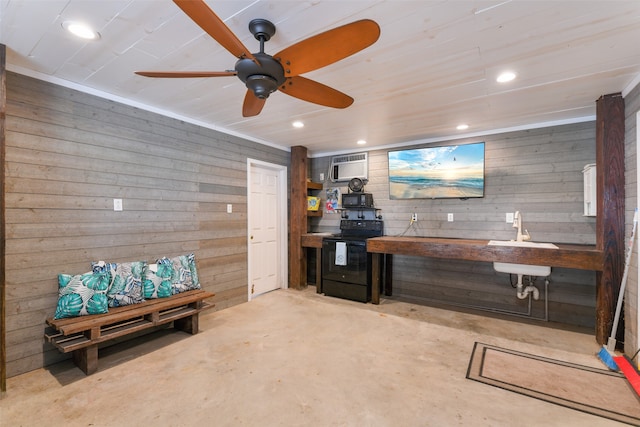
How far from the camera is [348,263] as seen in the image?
13.5ft

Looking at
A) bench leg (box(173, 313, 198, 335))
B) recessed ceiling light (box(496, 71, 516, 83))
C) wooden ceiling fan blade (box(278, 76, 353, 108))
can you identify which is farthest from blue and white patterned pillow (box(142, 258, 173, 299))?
recessed ceiling light (box(496, 71, 516, 83))

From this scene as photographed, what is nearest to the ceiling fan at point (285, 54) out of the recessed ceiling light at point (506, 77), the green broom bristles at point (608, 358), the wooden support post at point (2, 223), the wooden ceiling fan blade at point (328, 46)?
the wooden ceiling fan blade at point (328, 46)

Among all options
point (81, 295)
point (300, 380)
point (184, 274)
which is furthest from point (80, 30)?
point (300, 380)

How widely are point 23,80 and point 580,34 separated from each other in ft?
12.6

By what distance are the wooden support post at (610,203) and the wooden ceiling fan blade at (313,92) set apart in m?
2.51

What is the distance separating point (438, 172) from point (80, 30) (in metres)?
3.82

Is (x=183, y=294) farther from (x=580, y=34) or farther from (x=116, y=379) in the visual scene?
(x=580, y=34)

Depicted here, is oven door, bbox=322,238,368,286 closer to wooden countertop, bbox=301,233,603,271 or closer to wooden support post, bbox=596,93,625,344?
wooden countertop, bbox=301,233,603,271

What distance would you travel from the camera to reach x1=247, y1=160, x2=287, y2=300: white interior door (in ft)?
13.9

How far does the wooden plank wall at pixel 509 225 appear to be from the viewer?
3234mm

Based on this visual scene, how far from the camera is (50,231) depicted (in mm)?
2320

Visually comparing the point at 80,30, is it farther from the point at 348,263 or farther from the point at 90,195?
the point at 348,263

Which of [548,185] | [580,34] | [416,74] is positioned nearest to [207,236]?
[416,74]

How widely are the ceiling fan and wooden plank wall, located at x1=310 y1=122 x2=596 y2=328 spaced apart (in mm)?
2695
